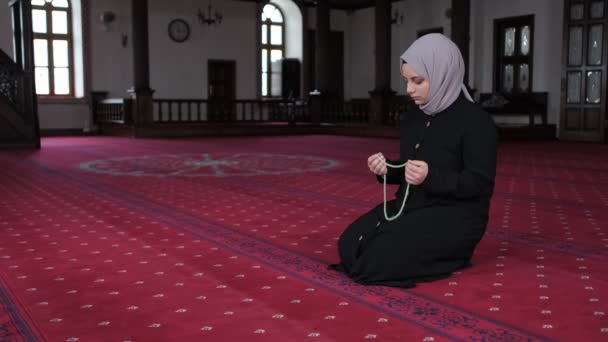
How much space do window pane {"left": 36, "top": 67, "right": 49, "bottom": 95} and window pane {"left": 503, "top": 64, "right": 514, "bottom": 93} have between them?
9.81m

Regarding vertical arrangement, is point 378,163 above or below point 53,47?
below

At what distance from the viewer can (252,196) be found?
5.07 meters

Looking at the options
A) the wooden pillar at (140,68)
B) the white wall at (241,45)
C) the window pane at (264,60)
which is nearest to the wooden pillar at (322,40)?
the white wall at (241,45)

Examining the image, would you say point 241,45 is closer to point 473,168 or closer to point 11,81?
point 11,81

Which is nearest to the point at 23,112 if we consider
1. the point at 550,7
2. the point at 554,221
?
the point at 554,221

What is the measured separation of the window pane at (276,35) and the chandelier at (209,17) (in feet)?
5.51

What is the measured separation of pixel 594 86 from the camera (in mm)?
→ 11836

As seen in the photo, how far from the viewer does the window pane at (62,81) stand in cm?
1490

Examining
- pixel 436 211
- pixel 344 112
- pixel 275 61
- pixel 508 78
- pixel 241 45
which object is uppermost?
pixel 241 45

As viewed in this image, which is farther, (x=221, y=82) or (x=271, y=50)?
(x=271, y=50)

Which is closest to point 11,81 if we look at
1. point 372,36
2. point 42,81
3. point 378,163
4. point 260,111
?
point 42,81

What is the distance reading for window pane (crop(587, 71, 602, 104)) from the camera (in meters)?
11.7

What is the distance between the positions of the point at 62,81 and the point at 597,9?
36.2 feet

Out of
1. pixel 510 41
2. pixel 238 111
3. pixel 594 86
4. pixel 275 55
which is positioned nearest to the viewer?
pixel 594 86
